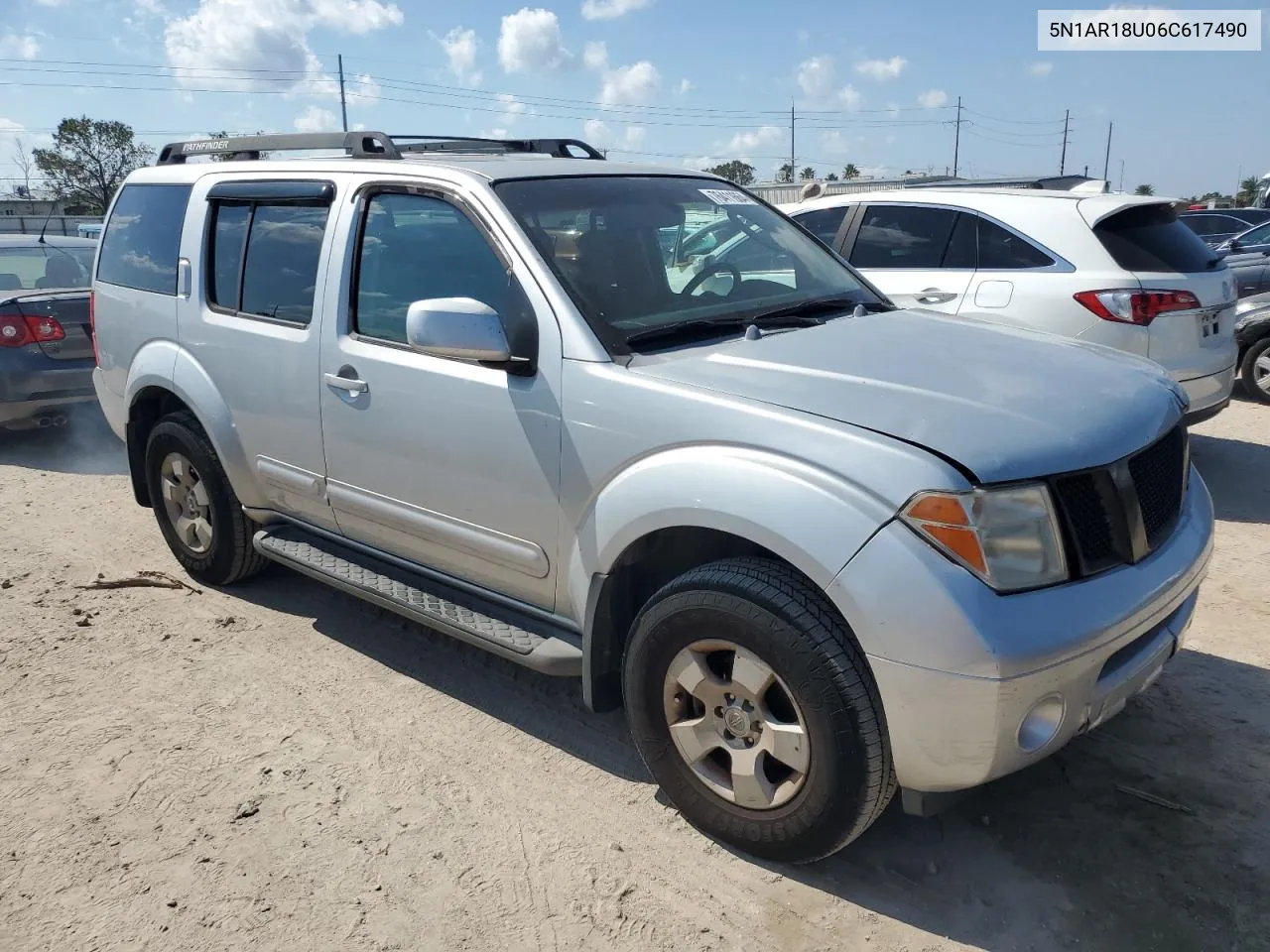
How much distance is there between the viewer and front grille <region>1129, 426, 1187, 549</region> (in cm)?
287

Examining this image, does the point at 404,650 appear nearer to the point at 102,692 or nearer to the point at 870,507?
the point at 102,692

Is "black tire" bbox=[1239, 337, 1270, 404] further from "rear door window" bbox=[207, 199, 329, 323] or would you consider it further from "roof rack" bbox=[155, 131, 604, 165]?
"rear door window" bbox=[207, 199, 329, 323]

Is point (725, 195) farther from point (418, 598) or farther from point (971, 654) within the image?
point (971, 654)

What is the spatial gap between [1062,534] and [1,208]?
57.3 meters

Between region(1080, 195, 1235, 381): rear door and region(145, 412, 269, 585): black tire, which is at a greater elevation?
region(1080, 195, 1235, 381): rear door

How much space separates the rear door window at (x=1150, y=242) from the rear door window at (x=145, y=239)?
5118 mm

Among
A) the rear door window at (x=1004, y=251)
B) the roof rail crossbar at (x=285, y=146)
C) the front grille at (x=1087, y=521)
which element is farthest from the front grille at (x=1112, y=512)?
the rear door window at (x=1004, y=251)

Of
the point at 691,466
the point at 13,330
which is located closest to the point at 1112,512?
the point at 691,466

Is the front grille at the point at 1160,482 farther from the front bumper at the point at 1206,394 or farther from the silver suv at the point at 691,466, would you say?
the front bumper at the point at 1206,394

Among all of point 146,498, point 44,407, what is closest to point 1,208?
point 44,407

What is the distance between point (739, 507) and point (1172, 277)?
4685 mm

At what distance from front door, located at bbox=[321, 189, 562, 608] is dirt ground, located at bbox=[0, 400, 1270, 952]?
2.05ft

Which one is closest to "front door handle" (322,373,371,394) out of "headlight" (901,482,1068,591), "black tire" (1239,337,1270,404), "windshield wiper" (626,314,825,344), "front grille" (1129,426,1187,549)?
"windshield wiper" (626,314,825,344)

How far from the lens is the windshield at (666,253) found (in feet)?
11.1
